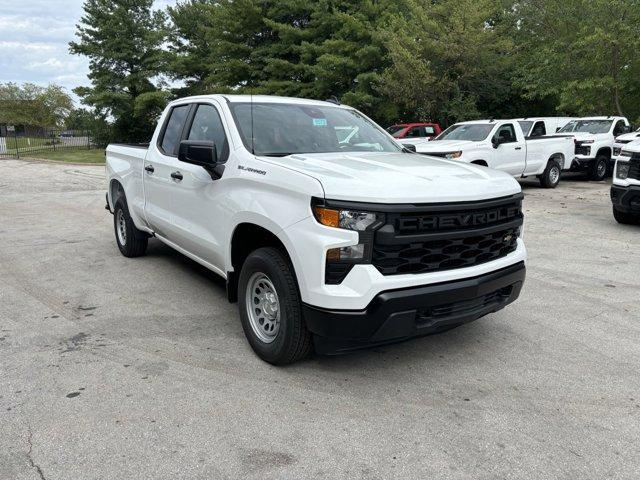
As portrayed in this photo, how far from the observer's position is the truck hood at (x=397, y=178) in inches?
126

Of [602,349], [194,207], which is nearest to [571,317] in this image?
[602,349]

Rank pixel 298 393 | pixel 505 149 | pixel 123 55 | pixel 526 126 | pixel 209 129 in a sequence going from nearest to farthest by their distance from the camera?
1. pixel 298 393
2. pixel 209 129
3. pixel 505 149
4. pixel 526 126
5. pixel 123 55

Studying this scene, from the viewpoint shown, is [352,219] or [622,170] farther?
[622,170]

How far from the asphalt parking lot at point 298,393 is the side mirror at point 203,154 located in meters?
1.34

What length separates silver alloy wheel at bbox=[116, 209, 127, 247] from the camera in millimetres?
6963

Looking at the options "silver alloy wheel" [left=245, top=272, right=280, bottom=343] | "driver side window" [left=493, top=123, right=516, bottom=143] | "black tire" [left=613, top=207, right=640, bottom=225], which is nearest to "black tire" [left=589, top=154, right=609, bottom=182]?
"driver side window" [left=493, top=123, right=516, bottom=143]

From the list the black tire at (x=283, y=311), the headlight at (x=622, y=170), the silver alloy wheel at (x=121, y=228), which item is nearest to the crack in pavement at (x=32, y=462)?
the black tire at (x=283, y=311)

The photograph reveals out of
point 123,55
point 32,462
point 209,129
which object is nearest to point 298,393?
point 32,462

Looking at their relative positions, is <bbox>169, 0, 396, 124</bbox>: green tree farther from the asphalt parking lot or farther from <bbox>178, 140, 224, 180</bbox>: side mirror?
<bbox>178, 140, 224, 180</bbox>: side mirror

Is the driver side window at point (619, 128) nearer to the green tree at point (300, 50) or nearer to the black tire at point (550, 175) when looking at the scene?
the black tire at point (550, 175)

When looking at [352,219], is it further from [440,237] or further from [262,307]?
[262,307]

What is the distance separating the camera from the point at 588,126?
1747 centimetres

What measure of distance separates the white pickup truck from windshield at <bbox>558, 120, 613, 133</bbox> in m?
2.58

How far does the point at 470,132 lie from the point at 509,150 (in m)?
1.06
